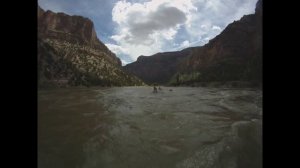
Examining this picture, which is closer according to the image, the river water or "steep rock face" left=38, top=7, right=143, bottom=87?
the river water

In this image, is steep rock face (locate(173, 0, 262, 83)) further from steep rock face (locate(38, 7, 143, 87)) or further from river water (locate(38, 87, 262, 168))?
river water (locate(38, 87, 262, 168))

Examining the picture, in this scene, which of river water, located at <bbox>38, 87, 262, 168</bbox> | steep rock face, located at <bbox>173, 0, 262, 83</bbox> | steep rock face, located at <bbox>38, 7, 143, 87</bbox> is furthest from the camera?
steep rock face, located at <bbox>173, 0, 262, 83</bbox>

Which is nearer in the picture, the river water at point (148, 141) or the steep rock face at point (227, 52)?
the river water at point (148, 141)

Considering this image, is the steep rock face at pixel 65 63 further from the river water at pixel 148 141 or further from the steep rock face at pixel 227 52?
the steep rock face at pixel 227 52

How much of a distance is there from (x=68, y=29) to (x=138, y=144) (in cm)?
13685

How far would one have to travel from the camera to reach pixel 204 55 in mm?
138625

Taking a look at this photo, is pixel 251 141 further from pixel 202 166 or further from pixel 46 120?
pixel 46 120

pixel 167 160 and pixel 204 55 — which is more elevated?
pixel 204 55

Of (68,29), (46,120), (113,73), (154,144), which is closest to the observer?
(154,144)

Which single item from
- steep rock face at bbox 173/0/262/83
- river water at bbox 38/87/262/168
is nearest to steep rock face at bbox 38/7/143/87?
river water at bbox 38/87/262/168

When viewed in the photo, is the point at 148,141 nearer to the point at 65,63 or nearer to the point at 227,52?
the point at 65,63

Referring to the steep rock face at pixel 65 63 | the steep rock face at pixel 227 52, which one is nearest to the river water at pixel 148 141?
the steep rock face at pixel 65 63
